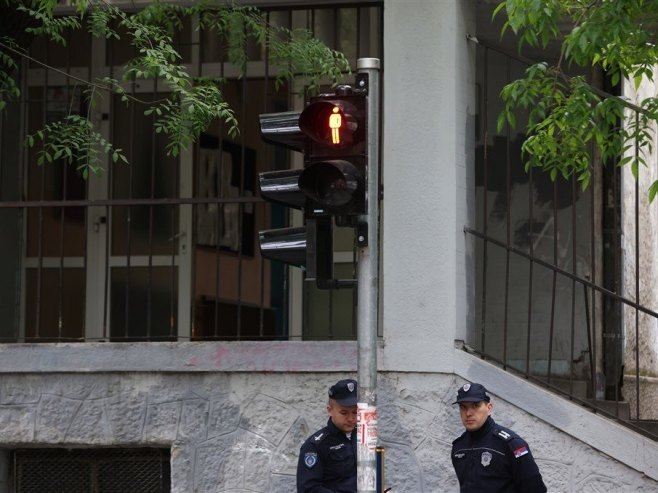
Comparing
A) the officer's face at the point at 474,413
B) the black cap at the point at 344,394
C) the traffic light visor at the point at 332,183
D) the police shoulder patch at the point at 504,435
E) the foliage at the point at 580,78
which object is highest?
the foliage at the point at 580,78

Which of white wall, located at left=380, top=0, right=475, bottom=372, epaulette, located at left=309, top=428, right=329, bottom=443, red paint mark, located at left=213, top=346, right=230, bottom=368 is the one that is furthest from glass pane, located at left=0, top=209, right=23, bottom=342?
epaulette, located at left=309, top=428, right=329, bottom=443

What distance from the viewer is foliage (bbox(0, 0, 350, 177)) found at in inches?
338

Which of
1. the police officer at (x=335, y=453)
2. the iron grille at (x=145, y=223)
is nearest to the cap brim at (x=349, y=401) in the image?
the police officer at (x=335, y=453)

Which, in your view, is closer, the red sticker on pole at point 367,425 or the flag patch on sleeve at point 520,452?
the red sticker on pole at point 367,425

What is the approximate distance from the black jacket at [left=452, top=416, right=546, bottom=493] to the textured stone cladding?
1325 mm

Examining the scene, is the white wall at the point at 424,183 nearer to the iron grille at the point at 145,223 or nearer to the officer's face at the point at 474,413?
the officer's face at the point at 474,413

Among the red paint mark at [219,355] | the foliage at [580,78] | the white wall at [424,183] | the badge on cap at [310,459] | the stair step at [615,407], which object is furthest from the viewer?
the stair step at [615,407]

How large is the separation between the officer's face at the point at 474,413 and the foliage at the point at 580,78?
1.51 meters

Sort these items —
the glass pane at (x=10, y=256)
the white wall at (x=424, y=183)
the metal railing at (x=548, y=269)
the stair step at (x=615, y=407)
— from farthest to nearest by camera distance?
1. the glass pane at (x=10, y=256)
2. the metal railing at (x=548, y=269)
3. the stair step at (x=615, y=407)
4. the white wall at (x=424, y=183)

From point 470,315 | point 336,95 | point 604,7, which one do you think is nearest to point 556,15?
point 604,7

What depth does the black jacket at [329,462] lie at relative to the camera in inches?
307

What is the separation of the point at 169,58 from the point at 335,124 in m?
2.75

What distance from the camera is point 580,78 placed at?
839 cm

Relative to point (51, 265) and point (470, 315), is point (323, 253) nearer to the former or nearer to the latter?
point (470, 315)
